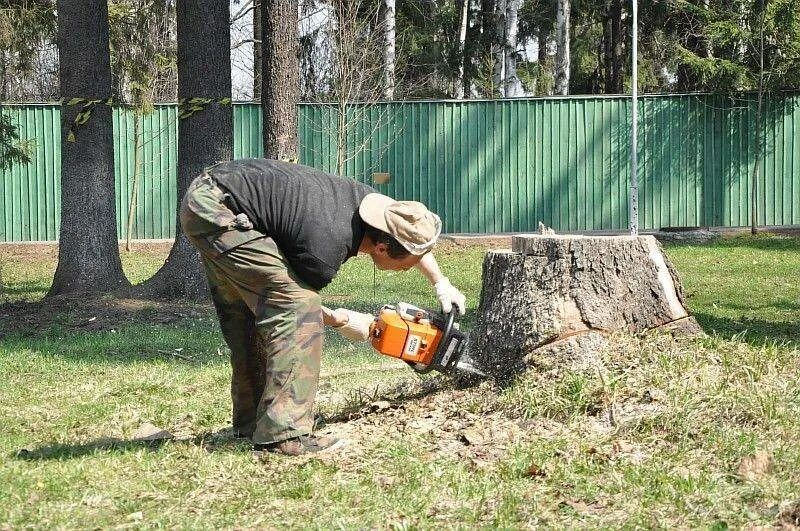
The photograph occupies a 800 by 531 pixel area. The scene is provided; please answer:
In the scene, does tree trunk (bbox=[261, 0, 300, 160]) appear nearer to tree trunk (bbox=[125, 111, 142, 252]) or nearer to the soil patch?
the soil patch

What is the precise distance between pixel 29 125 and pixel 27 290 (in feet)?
23.0

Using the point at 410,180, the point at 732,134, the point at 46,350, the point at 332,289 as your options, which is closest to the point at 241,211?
the point at 46,350

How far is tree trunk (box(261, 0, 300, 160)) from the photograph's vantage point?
1243cm

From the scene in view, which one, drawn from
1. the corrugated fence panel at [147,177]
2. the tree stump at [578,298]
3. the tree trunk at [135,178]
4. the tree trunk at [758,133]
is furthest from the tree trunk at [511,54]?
the tree stump at [578,298]

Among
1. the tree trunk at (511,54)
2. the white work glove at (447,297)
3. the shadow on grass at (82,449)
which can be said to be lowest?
the shadow on grass at (82,449)

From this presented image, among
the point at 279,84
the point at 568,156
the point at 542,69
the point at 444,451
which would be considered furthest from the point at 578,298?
the point at 542,69

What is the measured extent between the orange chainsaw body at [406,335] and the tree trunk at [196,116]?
698 cm

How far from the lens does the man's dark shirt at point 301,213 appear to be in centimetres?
493

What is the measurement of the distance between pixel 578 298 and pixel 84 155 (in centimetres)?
798

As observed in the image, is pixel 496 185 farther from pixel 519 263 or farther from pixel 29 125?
pixel 519 263

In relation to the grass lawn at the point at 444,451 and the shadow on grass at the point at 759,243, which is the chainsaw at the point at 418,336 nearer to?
the grass lawn at the point at 444,451

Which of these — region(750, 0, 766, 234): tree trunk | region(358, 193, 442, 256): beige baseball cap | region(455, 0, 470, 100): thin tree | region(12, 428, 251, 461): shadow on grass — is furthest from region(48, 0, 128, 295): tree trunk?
region(455, 0, 470, 100): thin tree

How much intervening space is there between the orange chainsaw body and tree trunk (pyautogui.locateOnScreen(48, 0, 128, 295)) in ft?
24.9

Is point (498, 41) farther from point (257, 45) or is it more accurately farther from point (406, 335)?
point (406, 335)
